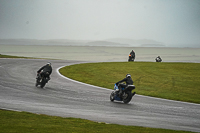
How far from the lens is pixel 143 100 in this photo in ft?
58.1

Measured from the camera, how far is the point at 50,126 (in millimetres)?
9594

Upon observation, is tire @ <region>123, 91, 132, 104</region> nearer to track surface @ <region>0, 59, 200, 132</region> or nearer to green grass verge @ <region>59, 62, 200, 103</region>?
track surface @ <region>0, 59, 200, 132</region>

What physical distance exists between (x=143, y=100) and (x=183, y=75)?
1339 centimetres

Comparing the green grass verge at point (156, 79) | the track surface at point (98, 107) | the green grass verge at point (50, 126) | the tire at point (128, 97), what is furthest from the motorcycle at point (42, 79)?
the green grass verge at point (50, 126)

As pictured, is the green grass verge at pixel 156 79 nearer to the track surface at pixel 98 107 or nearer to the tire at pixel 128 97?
the track surface at pixel 98 107

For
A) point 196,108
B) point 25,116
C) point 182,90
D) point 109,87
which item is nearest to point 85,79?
point 109,87

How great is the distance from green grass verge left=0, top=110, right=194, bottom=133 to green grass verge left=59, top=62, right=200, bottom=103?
9.67m

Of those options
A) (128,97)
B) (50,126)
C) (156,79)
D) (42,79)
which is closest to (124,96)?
(128,97)

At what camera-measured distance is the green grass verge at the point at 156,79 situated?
21.0 m

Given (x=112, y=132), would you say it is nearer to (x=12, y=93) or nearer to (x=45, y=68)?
(x=12, y=93)

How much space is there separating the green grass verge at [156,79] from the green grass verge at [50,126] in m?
9.67

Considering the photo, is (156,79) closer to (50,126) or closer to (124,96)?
(124,96)

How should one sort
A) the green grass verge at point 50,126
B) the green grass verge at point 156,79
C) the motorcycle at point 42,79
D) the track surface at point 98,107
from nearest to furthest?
the green grass verge at point 50,126
the track surface at point 98,107
the motorcycle at point 42,79
the green grass verge at point 156,79

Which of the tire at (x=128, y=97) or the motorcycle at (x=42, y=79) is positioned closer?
the tire at (x=128, y=97)
